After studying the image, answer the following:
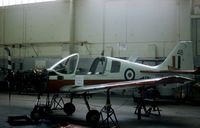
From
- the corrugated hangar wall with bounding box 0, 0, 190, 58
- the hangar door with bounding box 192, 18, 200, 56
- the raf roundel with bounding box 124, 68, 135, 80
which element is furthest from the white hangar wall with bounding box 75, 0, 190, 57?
the raf roundel with bounding box 124, 68, 135, 80

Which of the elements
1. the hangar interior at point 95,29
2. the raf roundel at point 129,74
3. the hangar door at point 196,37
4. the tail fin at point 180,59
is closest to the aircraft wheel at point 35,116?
the raf roundel at point 129,74

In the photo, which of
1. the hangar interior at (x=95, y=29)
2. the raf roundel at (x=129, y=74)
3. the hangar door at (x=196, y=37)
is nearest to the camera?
the raf roundel at (x=129, y=74)

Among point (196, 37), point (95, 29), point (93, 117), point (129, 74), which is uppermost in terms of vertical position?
point (95, 29)

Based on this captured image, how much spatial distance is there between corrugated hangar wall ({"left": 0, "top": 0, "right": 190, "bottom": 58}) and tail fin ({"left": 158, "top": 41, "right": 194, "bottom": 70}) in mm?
3824

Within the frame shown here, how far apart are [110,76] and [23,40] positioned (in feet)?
41.4

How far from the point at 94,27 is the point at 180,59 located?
763 cm

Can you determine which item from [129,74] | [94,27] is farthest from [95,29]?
[129,74]

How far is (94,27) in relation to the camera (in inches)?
734

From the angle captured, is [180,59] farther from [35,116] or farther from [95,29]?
[95,29]

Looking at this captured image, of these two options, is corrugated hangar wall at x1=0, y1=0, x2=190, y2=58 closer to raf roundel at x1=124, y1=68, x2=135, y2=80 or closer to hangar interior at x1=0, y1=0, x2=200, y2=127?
hangar interior at x1=0, y1=0, x2=200, y2=127

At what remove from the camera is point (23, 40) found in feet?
68.7

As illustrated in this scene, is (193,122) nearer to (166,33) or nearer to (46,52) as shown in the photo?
(166,33)

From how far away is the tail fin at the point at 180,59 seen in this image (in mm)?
12297

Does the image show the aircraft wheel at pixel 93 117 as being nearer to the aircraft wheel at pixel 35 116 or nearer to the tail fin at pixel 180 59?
the aircraft wheel at pixel 35 116
